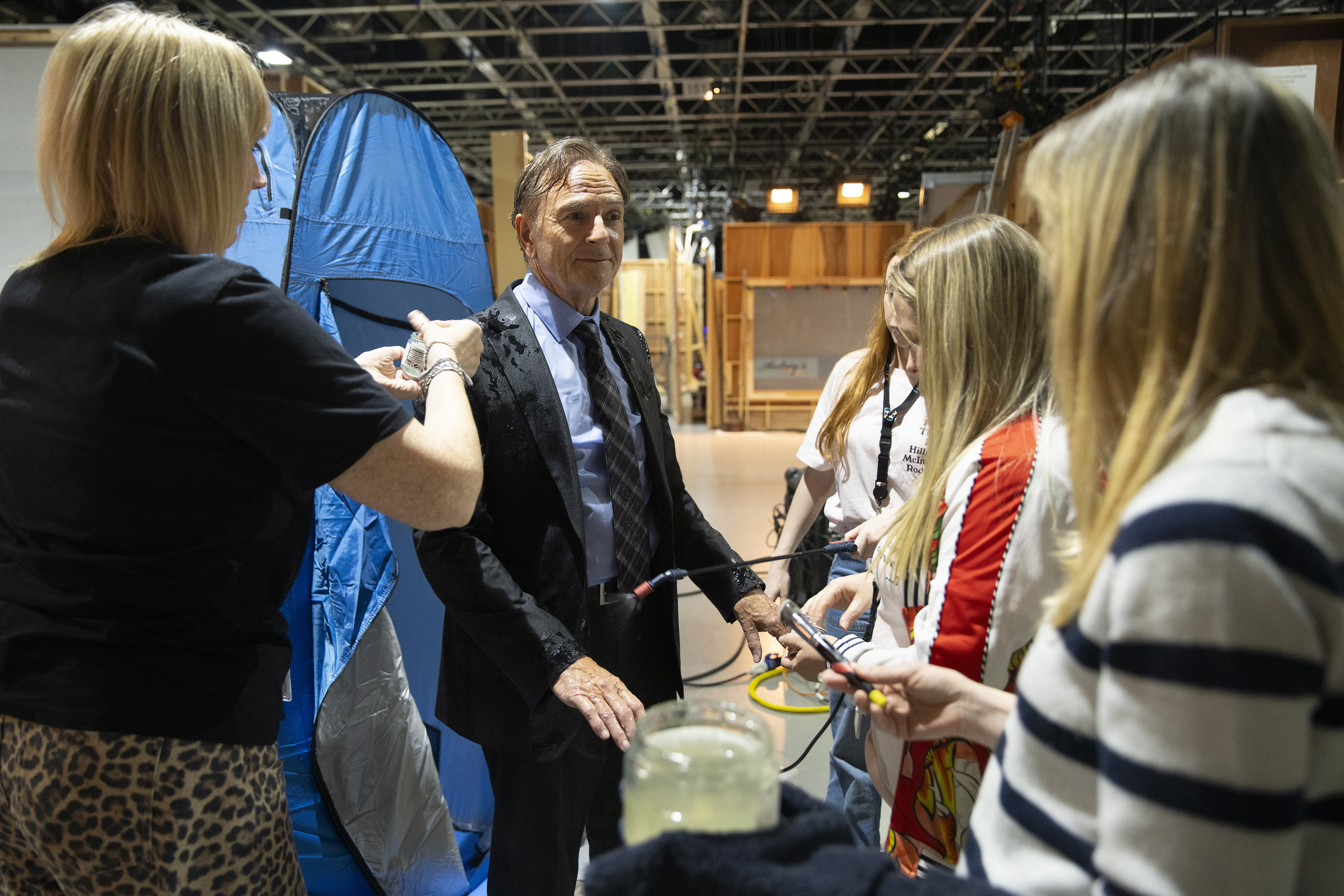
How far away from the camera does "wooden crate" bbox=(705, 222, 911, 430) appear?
13039mm

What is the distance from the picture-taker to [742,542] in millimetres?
6148

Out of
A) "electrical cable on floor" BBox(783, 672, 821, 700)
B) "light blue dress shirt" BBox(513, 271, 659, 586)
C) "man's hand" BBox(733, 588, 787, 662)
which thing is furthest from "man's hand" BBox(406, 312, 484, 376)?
"electrical cable on floor" BBox(783, 672, 821, 700)

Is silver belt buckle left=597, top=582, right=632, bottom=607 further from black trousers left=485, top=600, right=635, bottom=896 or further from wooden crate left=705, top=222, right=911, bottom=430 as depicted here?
wooden crate left=705, top=222, right=911, bottom=430

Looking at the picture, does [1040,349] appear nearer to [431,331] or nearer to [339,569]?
[431,331]

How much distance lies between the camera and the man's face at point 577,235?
5.98 feet

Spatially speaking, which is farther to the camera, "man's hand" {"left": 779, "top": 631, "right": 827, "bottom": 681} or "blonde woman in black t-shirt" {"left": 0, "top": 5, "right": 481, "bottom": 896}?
"man's hand" {"left": 779, "top": 631, "right": 827, "bottom": 681}

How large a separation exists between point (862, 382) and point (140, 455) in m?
1.92

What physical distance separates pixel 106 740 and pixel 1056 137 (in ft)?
4.04

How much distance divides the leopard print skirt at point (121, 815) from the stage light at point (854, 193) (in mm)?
13284

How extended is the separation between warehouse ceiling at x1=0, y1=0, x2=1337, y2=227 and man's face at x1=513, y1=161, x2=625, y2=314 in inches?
269

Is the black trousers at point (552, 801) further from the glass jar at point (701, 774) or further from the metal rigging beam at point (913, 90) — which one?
the metal rigging beam at point (913, 90)

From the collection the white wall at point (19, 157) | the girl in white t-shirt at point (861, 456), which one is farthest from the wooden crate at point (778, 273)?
the white wall at point (19, 157)

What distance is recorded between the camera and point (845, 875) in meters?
0.68

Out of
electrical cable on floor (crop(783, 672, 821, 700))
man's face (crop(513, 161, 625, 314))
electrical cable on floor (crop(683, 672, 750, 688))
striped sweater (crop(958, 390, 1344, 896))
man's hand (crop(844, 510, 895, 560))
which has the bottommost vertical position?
electrical cable on floor (crop(683, 672, 750, 688))
